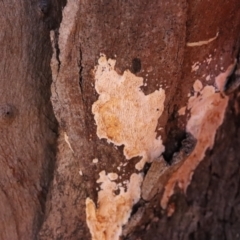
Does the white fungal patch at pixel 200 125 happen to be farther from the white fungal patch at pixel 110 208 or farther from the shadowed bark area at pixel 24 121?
the shadowed bark area at pixel 24 121

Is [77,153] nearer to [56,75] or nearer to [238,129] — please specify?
[56,75]

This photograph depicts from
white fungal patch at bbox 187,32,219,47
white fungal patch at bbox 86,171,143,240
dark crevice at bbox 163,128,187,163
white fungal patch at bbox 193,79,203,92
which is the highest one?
white fungal patch at bbox 187,32,219,47

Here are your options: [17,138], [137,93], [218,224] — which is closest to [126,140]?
[137,93]

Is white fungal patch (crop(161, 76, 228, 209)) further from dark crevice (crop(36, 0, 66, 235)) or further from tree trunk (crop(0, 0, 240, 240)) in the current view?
dark crevice (crop(36, 0, 66, 235))

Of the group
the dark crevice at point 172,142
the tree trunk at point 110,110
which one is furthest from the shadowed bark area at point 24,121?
the dark crevice at point 172,142

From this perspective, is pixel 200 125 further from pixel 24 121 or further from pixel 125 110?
pixel 24 121

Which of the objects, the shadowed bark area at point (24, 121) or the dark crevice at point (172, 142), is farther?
the dark crevice at point (172, 142)

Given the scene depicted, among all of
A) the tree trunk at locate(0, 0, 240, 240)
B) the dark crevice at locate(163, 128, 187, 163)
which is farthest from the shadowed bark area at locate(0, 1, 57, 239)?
the dark crevice at locate(163, 128, 187, 163)
